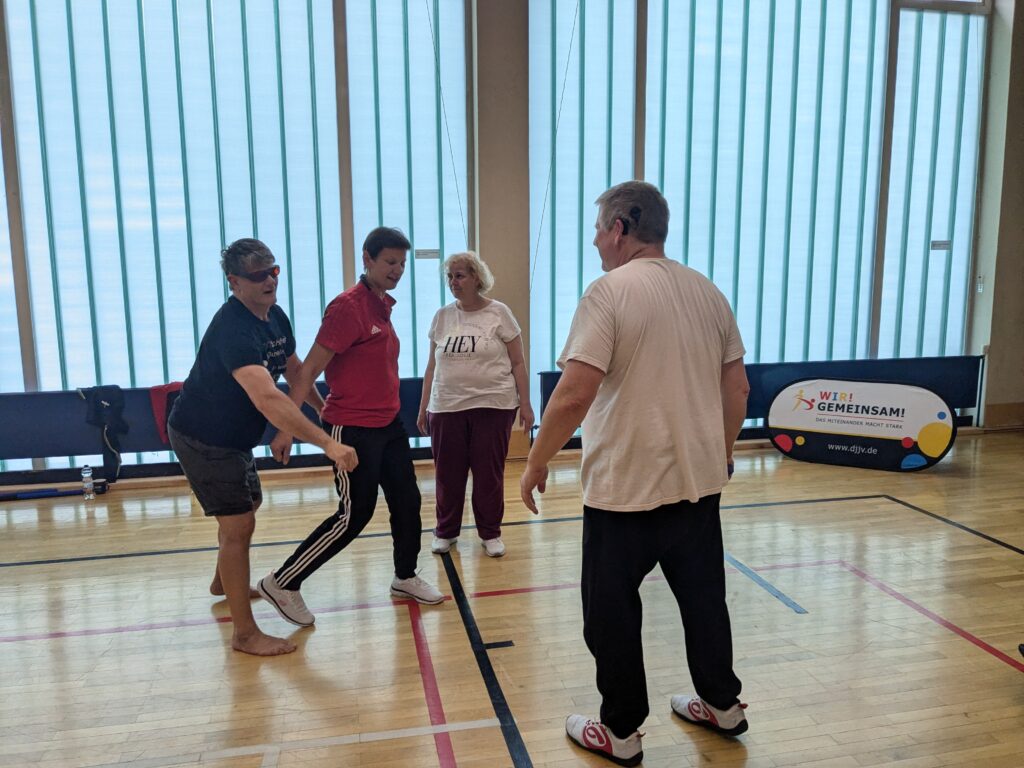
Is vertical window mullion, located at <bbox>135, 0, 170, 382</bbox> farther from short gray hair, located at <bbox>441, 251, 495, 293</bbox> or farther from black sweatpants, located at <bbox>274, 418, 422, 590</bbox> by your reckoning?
black sweatpants, located at <bbox>274, 418, 422, 590</bbox>

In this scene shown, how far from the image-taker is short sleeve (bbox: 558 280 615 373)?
5.95 ft

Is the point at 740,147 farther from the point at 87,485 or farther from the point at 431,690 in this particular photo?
the point at 87,485

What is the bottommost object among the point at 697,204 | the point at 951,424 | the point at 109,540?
the point at 109,540

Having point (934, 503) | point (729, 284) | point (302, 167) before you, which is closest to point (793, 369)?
point (729, 284)

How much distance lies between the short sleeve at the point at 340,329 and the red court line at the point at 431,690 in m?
1.13

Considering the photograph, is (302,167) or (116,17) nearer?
(116,17)

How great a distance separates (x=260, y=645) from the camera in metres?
2.77

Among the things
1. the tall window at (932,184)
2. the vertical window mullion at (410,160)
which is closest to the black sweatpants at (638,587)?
the vertical window mullion at (410,160)

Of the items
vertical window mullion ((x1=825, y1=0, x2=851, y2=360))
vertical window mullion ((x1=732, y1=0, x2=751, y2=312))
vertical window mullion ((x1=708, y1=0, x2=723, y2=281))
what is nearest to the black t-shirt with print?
vertical window mullion ((x1=708, y1=0, x2=723, y2=281))

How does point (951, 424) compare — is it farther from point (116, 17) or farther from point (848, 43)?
point (116, 17)

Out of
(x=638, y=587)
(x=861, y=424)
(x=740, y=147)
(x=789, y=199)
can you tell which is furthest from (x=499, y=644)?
(x=789, y=199)

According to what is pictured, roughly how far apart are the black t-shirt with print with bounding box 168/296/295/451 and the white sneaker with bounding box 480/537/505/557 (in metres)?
1.45

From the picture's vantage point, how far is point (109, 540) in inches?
162

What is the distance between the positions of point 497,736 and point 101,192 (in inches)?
176
